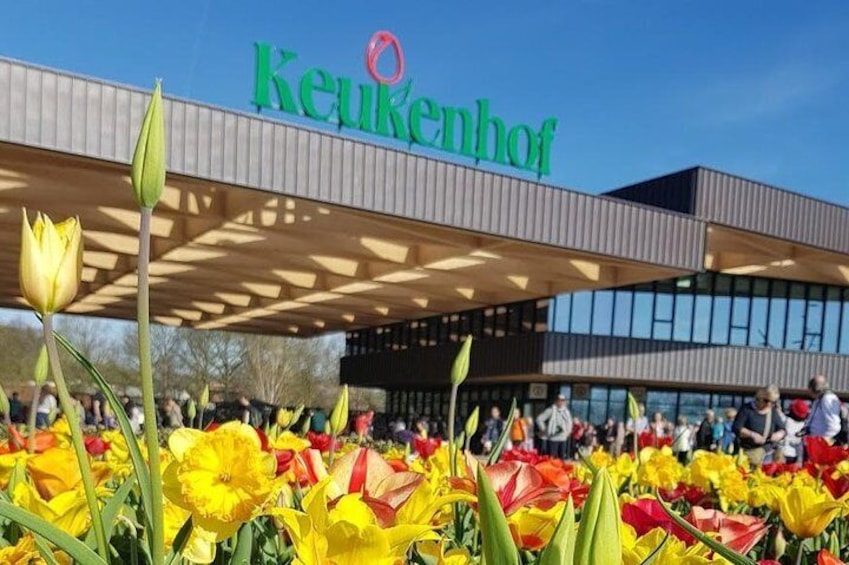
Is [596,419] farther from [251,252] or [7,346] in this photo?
[7,346]

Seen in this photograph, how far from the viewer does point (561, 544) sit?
515 mm

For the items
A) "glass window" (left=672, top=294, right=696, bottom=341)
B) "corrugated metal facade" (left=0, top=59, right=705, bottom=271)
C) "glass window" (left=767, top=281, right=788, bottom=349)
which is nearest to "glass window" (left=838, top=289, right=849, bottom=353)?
"glass window" (left=767, top=281, right=788, bottom=349)

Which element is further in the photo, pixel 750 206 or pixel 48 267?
pixel 750 206

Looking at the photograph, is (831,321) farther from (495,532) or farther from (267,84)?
(495,532)

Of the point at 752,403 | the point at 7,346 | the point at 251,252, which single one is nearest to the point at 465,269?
the point at 251,252

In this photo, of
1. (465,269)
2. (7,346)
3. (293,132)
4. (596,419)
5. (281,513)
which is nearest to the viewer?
(281,513)

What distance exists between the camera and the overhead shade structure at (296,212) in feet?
33.6

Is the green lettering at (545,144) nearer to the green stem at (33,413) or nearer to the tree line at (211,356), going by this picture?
the green stem at (33,413)

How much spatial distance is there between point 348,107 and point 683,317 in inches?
558

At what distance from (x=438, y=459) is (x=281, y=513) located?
3.58 ft

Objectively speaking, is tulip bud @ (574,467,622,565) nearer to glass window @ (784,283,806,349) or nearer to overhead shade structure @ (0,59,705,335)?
overhead shade structure @ (0,59,705,335)

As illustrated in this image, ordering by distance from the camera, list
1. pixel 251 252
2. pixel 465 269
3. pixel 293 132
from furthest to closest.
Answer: pixel 465 269 → pixel 251 252 → pixel 293 132

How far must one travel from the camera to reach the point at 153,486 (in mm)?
673

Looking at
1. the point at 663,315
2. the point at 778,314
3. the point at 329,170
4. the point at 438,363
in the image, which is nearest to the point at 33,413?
the point at 329,170
